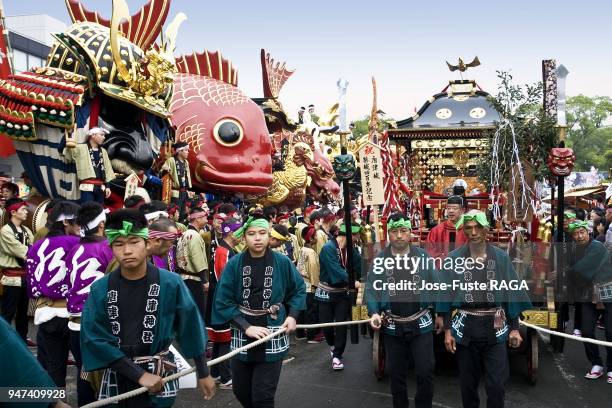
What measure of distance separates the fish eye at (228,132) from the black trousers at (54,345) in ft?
27.8

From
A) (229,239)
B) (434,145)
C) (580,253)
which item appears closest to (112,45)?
(229,239)

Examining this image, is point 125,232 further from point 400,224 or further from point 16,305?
point 16,305

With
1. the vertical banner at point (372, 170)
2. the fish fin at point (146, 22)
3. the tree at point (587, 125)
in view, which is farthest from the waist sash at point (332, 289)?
the tree at point (587, 125)

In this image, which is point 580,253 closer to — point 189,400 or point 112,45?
point 189,400

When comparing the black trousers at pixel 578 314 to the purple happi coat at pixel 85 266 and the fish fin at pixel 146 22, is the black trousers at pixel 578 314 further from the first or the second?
the fish fin at pixel 146 22

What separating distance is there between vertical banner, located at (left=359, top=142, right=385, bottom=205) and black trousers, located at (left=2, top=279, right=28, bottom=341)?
3962mm

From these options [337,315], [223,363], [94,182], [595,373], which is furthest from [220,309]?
[94,182]

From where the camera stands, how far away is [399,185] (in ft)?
29.6

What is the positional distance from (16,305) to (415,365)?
4482 mm

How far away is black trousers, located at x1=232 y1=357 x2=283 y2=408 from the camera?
12.2 ft

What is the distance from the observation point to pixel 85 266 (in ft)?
12.4

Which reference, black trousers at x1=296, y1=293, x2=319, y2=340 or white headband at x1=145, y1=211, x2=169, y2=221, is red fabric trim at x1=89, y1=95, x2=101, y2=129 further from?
black trousers at x1=296, y1=293, x2=319, y2=340

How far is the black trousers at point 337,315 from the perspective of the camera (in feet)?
19.8

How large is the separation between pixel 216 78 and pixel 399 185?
7131 millimetres
